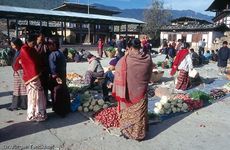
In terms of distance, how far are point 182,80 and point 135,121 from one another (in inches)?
193

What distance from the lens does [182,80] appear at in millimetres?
9195

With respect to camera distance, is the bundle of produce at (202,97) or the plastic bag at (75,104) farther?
the bundle of produce at (202,97)

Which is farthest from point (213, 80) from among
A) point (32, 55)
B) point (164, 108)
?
point (32, 55)

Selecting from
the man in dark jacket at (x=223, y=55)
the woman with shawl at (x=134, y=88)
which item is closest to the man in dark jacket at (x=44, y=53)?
the woman with shawl at (x=134, y=88)

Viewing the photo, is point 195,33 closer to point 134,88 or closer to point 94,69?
point 94,69

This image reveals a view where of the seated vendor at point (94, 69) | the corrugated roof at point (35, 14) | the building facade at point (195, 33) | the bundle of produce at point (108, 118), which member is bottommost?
the bundle of produce at point (108, 118)

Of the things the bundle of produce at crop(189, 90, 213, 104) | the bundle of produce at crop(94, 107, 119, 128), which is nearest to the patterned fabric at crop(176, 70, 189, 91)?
the bundle of produce at crop(189, 90, 213, 104)

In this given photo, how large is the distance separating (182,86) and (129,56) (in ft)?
16.7

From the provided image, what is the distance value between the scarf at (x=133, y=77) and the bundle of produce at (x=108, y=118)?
0.83 meters

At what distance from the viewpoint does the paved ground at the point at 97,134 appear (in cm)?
452

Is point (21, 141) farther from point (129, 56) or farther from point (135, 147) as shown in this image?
point (129, 56)

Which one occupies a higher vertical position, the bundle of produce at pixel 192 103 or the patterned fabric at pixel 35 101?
the patterned fabric at pixel 35 101

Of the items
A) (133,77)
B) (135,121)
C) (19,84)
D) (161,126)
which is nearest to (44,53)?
(19,84)

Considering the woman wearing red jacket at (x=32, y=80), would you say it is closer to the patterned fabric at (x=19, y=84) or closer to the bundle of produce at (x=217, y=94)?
the patterned fabric at (x=19, y=84)
